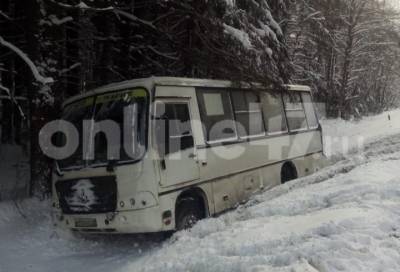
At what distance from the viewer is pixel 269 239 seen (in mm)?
5570

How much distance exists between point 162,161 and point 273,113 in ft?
15.0

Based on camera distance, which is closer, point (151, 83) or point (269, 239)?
point (269, 239)

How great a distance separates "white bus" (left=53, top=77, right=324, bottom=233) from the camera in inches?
288

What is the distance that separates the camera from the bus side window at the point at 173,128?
7.59 meters

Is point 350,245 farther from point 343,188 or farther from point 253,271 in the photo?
point 343,188

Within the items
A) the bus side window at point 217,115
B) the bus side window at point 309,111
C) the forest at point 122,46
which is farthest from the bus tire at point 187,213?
the bus side window at point 309,111

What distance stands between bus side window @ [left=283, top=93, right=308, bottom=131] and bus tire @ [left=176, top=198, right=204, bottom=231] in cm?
437

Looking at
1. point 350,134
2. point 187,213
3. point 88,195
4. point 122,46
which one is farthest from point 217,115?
point 350,134

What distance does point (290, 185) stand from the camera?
9.35 m

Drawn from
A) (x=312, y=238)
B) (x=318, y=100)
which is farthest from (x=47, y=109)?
(x=318, y=100)

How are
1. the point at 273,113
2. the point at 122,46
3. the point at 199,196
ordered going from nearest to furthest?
1. the point at 199,196
2. the point at 273,113
3. the point at 122,46

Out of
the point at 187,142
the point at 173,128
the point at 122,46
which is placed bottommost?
the point at 187,142

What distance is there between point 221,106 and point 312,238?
463 centimetres

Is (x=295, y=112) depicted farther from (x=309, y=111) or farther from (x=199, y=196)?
(x=199, y=196)
